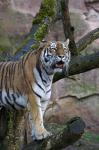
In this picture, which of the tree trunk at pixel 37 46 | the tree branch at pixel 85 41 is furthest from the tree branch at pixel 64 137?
the tree branch at pixel 85 41

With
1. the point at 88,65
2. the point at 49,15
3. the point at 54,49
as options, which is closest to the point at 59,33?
the point at 49,15

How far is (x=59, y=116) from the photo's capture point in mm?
8695

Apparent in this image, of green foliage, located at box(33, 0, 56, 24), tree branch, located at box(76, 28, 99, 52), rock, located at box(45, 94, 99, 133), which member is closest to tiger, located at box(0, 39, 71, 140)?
green foliage, located at box(33, 0, 56, 24)

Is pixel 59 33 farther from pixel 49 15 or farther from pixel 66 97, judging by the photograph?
pixel 49 15

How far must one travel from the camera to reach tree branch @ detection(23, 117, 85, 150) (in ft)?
11.5

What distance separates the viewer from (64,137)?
3.59 metres

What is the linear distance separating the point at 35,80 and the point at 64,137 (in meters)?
0.67

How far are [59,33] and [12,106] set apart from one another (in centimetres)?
465

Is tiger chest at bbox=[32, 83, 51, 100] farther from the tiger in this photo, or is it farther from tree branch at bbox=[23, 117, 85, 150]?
tree branch at bbox=[23, 117, 85, 150]

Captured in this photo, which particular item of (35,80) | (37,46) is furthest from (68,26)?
(35,80)

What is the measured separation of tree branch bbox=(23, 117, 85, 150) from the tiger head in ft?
1.57

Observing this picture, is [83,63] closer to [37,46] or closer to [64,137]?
[37,46]

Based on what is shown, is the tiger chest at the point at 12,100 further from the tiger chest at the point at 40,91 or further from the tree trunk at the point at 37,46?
the tree trunk at the point at 37,46

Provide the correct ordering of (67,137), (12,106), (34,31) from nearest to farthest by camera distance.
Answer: (67,137) < (12,106) < (34,31)
